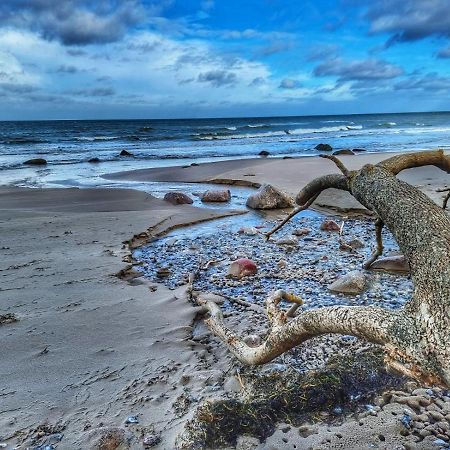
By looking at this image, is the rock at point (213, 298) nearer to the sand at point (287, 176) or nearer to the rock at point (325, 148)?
the sand at point (287, 176)

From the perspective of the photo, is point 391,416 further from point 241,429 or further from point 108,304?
point 108,304

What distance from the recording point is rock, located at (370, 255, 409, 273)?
16.7ft

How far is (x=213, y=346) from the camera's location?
3506mm

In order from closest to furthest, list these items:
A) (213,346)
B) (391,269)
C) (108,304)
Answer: (213,346), (108,304), (391,269)

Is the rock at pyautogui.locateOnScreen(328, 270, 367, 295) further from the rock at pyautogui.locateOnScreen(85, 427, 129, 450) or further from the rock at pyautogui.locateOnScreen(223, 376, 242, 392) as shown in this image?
the rock at pyautogui.locateOnScreen(85, 427, 129, 450)

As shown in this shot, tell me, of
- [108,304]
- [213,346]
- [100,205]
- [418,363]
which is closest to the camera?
[418,363]

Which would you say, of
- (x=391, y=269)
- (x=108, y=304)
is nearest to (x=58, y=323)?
(x=108, y=304)

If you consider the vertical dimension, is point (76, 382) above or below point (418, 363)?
below

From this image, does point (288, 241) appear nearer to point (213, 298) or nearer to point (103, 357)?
point (213, 298)

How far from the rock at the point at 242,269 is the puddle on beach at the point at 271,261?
10cm

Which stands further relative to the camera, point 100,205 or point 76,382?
point 100,205

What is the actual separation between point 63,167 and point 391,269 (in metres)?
18.2

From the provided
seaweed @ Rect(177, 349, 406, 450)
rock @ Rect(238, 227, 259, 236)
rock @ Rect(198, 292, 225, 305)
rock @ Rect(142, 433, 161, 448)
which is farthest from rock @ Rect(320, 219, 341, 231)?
rock @ Rect(142, 433, 161, 448)

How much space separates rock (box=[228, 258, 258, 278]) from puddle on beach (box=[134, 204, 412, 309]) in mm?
97
